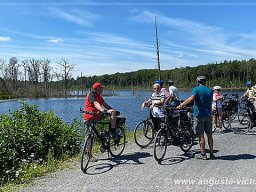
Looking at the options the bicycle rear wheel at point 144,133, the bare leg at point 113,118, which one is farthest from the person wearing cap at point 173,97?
the bare leg at point 113,118

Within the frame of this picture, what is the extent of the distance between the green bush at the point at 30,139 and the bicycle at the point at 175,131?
2.90 metres

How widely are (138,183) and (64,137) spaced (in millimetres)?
4148

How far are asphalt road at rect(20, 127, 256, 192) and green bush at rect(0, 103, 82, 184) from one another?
125 cm

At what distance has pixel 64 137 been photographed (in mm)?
8969

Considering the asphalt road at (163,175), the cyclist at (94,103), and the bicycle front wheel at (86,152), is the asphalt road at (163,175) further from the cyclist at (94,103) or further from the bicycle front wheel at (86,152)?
the cyclist at (94,103)

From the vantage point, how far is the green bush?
6.84 metres

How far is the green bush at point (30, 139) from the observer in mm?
6844

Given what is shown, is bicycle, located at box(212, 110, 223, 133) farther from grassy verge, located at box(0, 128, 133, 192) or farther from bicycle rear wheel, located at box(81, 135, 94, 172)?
bicycle rear wheel, located at box(81, 135, 94, 172)

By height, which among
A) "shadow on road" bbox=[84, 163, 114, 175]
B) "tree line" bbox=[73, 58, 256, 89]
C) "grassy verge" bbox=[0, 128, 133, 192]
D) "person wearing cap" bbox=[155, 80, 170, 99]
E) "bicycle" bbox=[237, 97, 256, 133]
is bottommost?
"grassy verge" bbox=[0, 128, 133, 192]

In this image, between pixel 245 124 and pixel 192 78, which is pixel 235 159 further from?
pixel 192 78

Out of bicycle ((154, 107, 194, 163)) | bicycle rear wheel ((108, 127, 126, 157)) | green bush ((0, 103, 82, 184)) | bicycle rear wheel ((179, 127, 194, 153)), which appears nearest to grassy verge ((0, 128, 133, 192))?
green bush ((0, 103, 82, 184))

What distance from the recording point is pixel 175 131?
7711 millimetres

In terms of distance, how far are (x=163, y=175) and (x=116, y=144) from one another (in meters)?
2.09

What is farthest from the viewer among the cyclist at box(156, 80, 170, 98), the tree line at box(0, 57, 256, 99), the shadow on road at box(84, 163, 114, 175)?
the tree line at box(0, 57, 256, 99)
